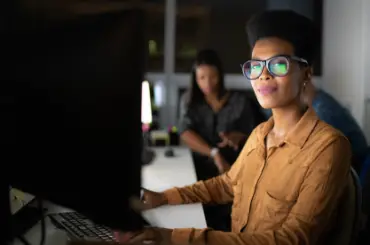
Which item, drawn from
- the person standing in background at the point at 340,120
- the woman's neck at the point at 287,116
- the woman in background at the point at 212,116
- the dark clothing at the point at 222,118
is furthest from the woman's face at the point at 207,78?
the woman's neck at the point at 287,116

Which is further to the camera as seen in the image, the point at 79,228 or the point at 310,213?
the point at 79,228

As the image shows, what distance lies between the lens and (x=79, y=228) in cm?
106

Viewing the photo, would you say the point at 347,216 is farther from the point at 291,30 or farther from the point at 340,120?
the point at 340,120

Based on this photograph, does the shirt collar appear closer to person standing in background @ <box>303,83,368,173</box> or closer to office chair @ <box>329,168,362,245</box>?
office chair @ <box>329,168,362,245</box>

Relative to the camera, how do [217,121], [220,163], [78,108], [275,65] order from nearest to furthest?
[78,108], [275,65], [220,163], [217,121]

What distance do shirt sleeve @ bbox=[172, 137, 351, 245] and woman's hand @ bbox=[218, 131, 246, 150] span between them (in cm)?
119

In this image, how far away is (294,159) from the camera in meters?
0.99

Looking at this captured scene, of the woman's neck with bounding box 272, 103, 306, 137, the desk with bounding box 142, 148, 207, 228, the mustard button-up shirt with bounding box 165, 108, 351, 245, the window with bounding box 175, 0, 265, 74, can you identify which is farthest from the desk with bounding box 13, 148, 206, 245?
the window with bounding box 175, 0, 265, 74

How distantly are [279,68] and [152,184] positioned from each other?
82 centimetres

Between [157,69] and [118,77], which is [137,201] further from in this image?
[157,69]

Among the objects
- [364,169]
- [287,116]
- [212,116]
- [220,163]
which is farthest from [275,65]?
[212,116]

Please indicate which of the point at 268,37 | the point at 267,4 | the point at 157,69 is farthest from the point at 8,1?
the point at 267,4

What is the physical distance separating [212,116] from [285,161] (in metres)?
1.31

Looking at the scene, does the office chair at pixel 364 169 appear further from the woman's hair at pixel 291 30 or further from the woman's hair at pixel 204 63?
the woman's hair at pixel 204 63
